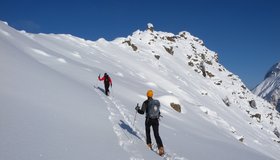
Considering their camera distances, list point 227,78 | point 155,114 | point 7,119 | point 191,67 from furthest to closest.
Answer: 1. point 227,78
2. point 191,67
3. point 155,114
4. point 7,119

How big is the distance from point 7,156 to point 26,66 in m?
11.1

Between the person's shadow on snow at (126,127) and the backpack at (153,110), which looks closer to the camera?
the backpack at (153,110)

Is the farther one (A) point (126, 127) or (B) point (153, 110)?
(A) point (126, 127)

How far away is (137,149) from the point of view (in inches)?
404

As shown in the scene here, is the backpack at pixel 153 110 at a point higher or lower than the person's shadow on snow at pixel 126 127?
higher

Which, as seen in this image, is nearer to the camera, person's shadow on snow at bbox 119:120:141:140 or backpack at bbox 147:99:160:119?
backpack at bbox 147:99:160:119

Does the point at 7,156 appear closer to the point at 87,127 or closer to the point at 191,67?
the point at 87,127

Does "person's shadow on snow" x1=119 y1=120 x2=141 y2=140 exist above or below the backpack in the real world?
below

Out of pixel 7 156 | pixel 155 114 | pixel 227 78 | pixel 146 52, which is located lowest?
pixel 7 156

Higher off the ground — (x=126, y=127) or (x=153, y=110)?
(x=153, y=110)

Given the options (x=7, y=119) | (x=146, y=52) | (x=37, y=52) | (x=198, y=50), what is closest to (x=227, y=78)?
(x=198, y=50)

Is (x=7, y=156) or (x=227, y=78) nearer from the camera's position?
(x=7, y=156)

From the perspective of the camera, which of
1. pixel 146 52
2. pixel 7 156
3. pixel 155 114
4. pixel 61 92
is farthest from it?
pixel 146 52

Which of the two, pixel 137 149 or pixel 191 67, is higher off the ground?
pixel 191 67
